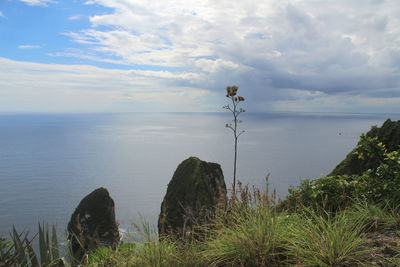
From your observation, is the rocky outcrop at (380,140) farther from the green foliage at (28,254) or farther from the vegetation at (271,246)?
the green foliage at (28,254)

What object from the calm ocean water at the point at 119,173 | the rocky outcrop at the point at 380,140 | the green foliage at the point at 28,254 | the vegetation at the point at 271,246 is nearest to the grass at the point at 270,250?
the vegetation at the point at 271,246

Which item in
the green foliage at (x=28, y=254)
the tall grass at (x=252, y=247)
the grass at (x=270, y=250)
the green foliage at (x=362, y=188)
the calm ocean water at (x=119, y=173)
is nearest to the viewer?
the grass at (x=270, y=250)

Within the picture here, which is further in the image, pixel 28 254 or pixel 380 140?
pixel 380 140

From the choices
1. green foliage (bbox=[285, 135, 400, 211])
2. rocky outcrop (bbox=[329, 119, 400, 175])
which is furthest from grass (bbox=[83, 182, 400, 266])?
rocky outcrop (bbox=[329, 119, 400, 175])

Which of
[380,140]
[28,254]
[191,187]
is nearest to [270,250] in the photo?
[28,254]

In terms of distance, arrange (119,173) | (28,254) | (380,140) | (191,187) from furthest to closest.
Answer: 1. (119,173)
2. (191,187)
3. (380,140)
4. (28,254)

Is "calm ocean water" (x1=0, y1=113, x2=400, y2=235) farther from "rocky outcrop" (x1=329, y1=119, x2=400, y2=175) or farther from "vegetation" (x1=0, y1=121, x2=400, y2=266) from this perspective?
"vegetation" (x1=0, y1=121, x2=400, y2=266)

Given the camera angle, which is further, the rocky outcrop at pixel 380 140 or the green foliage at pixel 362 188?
the rocky outcrop at pixel 380 140

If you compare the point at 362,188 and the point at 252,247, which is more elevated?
the point at 362,188

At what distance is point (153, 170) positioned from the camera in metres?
98.4

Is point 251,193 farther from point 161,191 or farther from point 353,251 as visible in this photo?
point 161,191

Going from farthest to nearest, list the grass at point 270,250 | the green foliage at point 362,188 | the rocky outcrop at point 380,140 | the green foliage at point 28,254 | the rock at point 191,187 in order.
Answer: the rock at point 191,187
the rocky outcrop at point 380,140
the green foliage at point 362,188
the green foliage at point 28,254
the grass at point 270,250

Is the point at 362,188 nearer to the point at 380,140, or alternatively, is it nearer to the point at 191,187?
the point at 380,140

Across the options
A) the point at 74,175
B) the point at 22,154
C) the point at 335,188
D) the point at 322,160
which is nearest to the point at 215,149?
the point at 322,160
